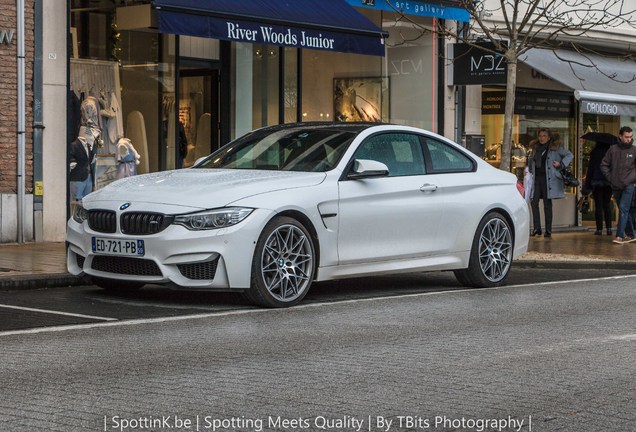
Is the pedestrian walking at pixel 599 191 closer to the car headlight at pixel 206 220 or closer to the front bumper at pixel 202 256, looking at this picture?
the front bumper at pixel 202 256

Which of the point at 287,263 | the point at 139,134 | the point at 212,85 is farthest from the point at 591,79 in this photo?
the point at 287,263

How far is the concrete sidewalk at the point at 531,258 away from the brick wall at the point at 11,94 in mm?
968

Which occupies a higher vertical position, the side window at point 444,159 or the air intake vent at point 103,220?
the side window at point 444,159

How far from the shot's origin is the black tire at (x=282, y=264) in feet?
33.1

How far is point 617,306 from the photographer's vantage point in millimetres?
10883

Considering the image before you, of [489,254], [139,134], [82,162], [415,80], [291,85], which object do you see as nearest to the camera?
[489,254]

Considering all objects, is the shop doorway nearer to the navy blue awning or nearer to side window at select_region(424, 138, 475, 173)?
the navy blue awning

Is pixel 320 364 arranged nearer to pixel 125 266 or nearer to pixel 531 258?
pixel 125 266

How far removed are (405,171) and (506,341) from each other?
350 cm

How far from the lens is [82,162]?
17234mm

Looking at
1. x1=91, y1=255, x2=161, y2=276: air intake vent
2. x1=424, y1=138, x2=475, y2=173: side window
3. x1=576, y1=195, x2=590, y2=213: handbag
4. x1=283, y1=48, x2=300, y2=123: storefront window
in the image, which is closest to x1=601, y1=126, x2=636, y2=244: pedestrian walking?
x1=576, y1=195, x2=590, y2=213: handbag

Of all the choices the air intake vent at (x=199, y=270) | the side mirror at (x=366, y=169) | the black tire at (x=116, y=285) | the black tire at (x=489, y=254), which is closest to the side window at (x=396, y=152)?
the side mirror at (x=366, y=169)

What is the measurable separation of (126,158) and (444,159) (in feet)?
23.0

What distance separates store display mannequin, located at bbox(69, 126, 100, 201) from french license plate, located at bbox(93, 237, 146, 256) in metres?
6.87
